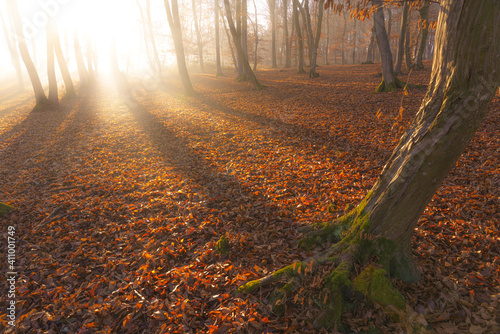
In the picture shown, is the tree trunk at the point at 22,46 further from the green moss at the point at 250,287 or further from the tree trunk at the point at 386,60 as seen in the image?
the tree trunk at the point at 386,60

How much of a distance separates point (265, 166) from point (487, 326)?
5113 mm

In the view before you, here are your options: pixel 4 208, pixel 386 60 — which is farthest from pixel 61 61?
pixel 386 60

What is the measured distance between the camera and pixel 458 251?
145 inches

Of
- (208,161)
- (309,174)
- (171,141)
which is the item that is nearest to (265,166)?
(309,174)

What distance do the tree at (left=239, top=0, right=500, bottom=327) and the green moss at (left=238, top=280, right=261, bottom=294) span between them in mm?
12

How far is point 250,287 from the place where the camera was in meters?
3.32

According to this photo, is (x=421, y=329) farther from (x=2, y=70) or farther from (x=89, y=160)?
(x=2, y=70)

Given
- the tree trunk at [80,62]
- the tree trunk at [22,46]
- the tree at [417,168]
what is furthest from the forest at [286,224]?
the tree trunk at [80,62]

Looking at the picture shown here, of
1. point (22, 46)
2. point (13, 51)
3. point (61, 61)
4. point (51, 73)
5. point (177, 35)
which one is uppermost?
point (13, 51)

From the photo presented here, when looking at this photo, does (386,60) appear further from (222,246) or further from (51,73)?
(51,73)

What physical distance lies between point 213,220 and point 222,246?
937 mm

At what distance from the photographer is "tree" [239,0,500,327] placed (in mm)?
2420

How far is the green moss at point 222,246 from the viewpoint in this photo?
4.17 m

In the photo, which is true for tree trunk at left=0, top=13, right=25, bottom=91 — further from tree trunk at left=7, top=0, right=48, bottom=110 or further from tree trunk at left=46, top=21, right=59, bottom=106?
tree trunk at left=7, top=0, right=48, bottom=110
